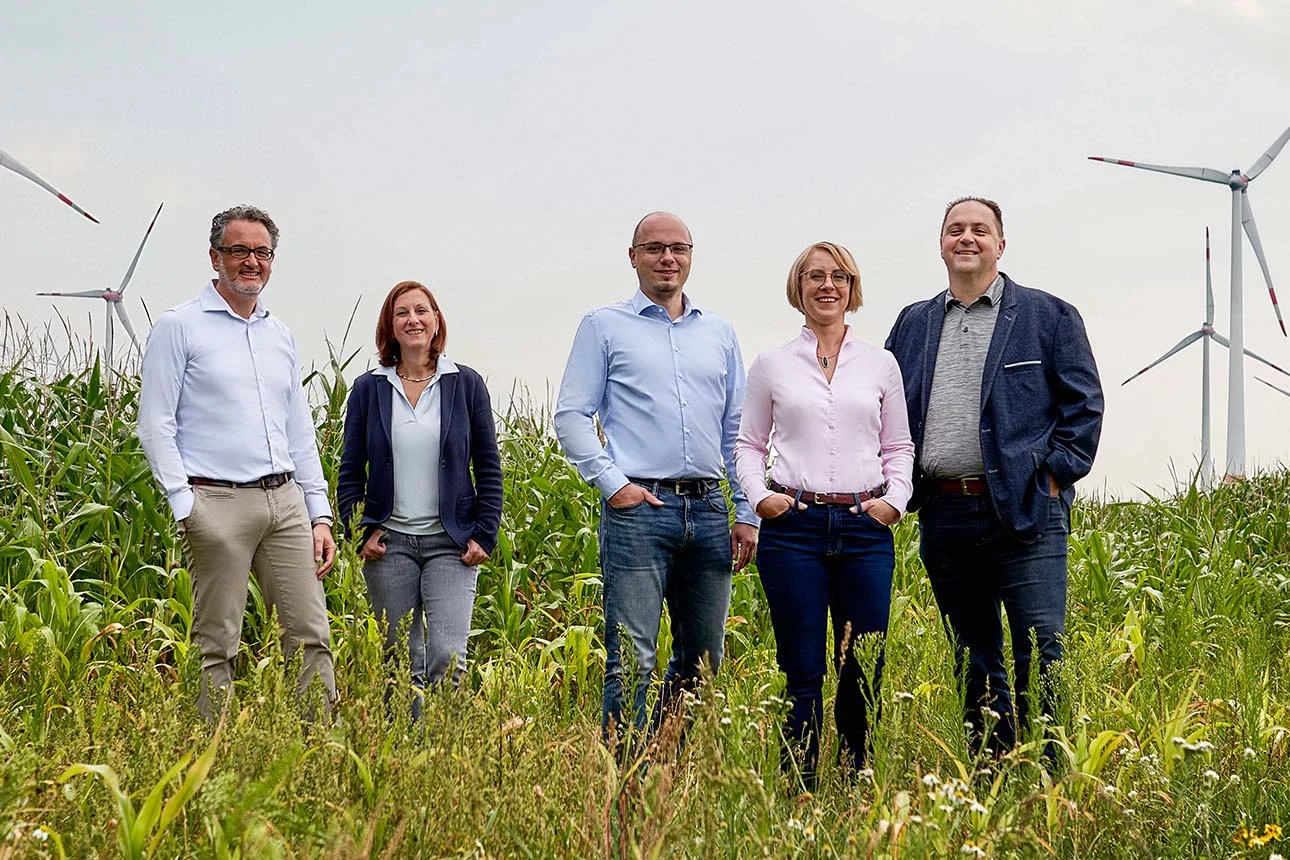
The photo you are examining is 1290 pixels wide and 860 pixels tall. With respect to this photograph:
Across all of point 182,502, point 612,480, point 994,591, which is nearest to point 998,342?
point 994,591

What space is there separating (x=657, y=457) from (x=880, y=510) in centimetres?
86

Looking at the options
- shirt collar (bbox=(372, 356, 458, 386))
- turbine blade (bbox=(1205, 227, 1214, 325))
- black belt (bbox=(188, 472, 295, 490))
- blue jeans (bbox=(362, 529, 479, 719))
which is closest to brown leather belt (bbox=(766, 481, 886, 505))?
blue jeans (bbox=(362, 529, 479, 719))

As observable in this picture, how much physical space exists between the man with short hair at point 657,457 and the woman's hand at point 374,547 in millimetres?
904

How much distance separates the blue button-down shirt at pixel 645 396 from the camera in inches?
184

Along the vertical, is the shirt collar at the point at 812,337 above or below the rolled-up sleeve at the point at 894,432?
above

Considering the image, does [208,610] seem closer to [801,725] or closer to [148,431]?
[148,431]

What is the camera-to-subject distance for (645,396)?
474cm

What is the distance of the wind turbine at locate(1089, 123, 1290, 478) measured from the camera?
62.1 feet

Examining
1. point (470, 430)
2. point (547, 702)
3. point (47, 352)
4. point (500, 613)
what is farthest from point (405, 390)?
point (47, 352)

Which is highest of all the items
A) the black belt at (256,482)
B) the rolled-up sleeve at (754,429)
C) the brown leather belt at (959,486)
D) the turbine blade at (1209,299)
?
the turbine blade at (1209,299)

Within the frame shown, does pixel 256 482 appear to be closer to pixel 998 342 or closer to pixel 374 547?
pixel 374 547

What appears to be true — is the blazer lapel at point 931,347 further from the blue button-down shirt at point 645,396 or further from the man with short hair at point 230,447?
the man with short hair at point 230,447

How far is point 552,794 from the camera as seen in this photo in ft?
10.6

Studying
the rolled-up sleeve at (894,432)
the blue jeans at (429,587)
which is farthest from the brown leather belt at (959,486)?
the blue jeans at (429,587)
